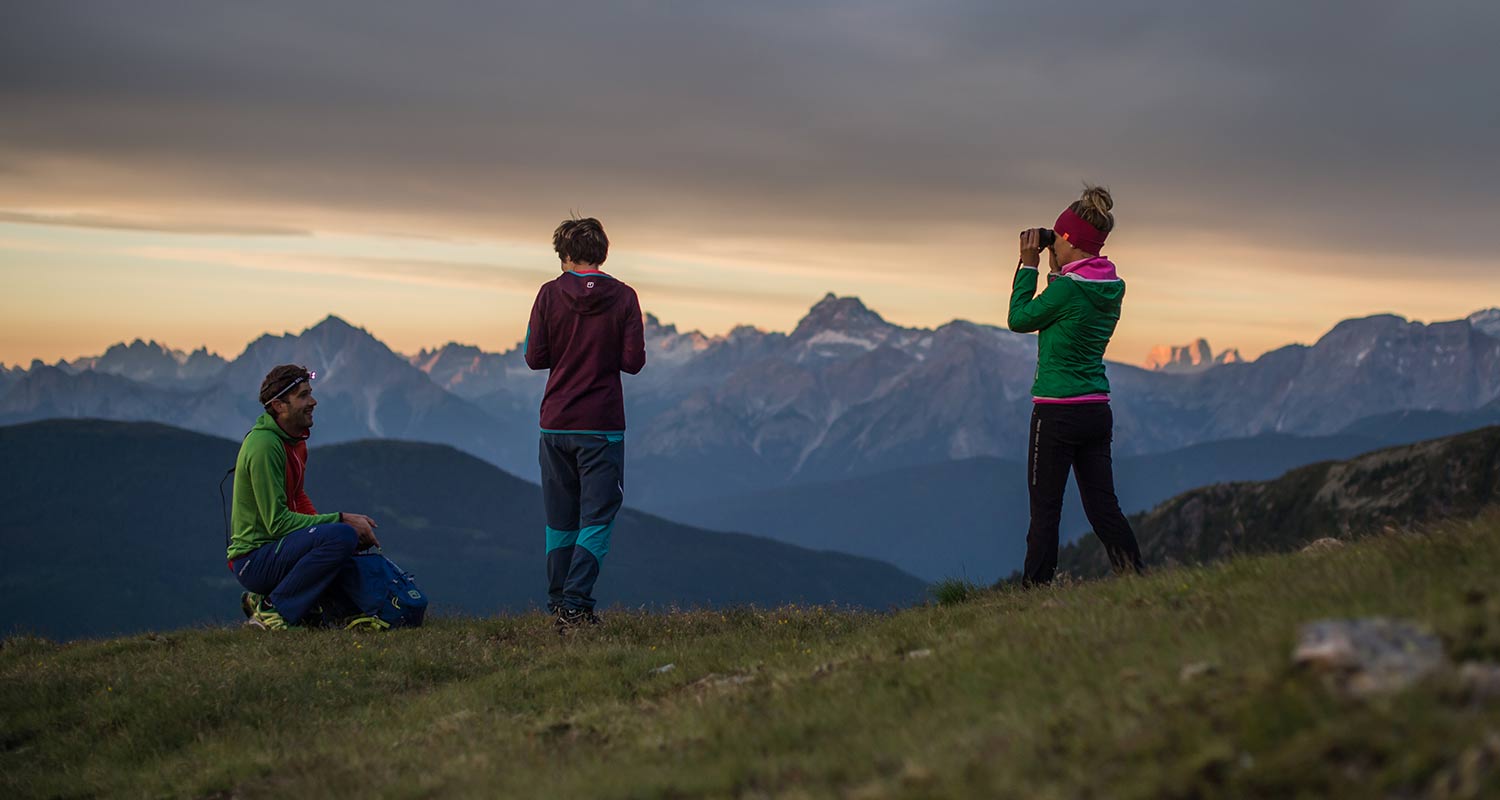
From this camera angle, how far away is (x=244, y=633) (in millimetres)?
13859

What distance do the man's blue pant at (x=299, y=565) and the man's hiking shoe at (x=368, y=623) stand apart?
0.50m

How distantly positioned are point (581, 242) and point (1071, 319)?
5.19 m

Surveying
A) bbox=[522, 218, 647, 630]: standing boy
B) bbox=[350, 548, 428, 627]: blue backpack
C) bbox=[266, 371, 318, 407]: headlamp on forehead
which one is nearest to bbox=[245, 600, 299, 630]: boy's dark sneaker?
bbox=[350, 548, 428, 627]: blue backpack

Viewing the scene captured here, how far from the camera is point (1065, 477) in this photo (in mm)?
11961

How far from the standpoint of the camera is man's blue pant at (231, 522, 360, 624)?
13547 millimetres

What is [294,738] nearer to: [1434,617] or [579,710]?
[579,710]

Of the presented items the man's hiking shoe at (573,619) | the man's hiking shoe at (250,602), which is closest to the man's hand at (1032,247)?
the man's hiking shoe at (573,619)

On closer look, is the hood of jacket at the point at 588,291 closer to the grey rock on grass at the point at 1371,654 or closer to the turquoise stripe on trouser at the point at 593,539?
the turquoise stripe on trouser at the point at 593,539

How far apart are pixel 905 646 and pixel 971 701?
2575 mm

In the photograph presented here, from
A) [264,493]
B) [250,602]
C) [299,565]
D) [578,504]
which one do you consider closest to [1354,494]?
[578,504]

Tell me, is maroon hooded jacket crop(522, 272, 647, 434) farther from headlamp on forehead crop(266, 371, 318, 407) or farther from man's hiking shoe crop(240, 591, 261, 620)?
man's hiking shoe crop(240, 591, 261, 620)

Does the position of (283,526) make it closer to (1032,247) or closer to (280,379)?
(280,379)

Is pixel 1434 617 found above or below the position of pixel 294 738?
above

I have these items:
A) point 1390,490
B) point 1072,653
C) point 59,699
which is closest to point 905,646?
point 1072,653
